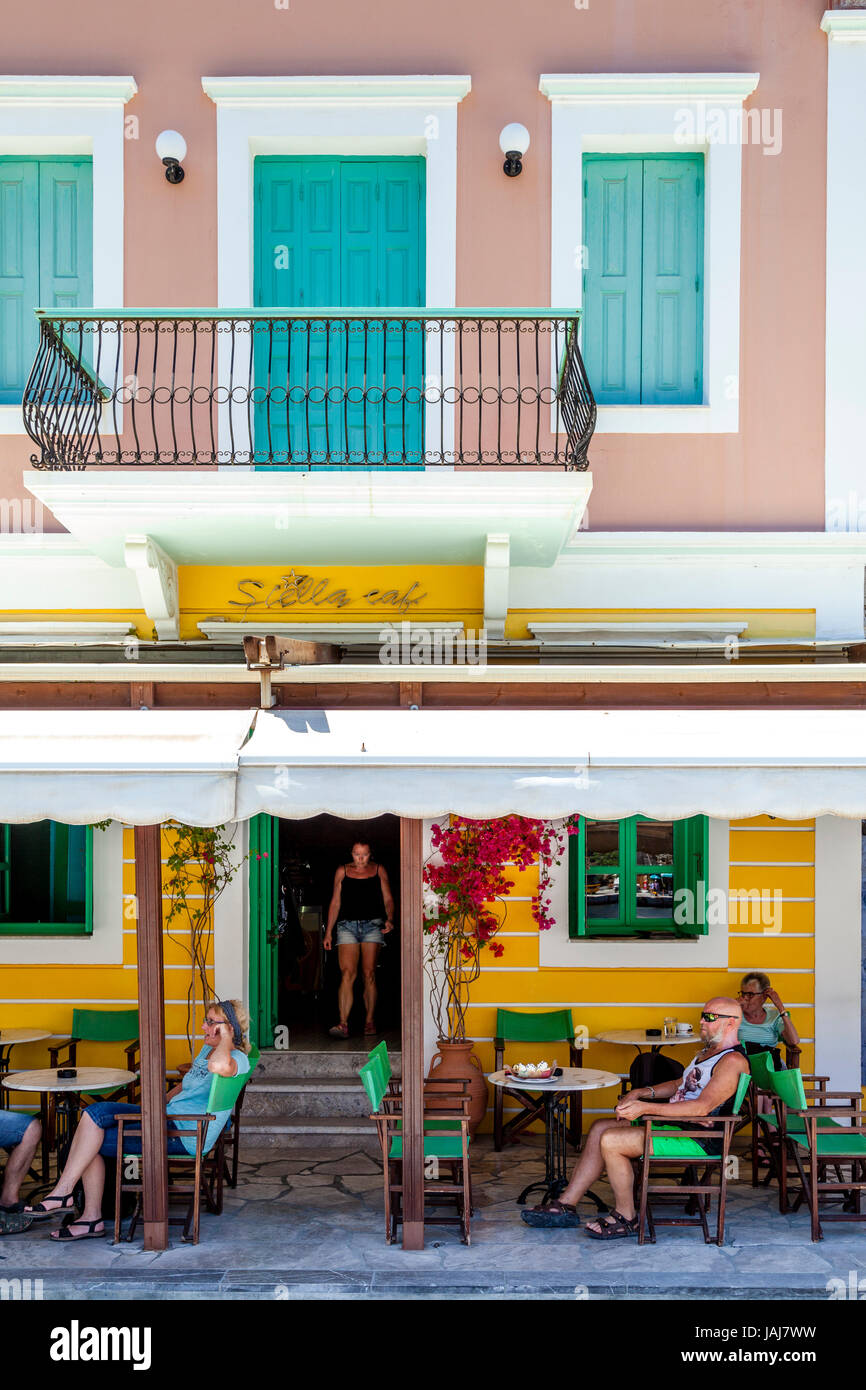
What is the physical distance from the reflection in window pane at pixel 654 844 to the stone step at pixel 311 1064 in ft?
8.84

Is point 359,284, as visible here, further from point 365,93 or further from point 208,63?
point 208,63

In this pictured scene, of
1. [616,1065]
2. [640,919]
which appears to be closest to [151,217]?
[640,919]

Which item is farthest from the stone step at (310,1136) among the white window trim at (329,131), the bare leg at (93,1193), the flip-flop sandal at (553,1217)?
the white window trim at (329,131)

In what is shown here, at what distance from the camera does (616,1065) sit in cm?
1007

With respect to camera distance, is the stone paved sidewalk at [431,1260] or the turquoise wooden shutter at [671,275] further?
the turquoise wooden shutter at [671,275]

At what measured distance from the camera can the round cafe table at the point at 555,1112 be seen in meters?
8.04

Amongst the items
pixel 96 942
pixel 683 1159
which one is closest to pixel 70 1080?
pixel 96 942

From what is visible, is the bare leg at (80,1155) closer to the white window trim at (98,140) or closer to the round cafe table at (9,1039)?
the round cafe table at (9,1039)

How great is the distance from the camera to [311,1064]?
10258 mm

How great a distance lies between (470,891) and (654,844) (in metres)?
1.82

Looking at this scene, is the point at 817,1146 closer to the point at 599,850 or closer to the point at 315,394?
the point at 599,850

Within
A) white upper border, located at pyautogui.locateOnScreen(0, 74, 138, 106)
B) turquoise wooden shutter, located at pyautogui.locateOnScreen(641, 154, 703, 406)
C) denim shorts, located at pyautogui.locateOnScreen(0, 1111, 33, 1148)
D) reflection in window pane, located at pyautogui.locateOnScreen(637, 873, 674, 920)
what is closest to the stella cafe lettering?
turquoise wooden shutter, located at pyautogui.locateOnScreen(641, 154, 703, 406)

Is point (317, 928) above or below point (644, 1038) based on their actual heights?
above
